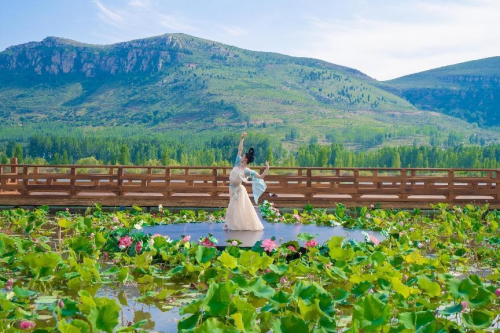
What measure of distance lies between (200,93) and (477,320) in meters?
139

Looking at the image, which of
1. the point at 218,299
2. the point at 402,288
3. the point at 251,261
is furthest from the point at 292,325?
the point at 251,261

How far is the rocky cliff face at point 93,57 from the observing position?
176250 mm

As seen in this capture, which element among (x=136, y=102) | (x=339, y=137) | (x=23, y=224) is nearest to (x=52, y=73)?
(x=136, y=102)

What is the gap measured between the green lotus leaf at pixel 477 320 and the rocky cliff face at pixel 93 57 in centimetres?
17027

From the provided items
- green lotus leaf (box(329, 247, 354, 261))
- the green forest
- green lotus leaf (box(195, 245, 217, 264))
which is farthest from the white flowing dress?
the green forest

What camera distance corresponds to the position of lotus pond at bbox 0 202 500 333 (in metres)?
4.79

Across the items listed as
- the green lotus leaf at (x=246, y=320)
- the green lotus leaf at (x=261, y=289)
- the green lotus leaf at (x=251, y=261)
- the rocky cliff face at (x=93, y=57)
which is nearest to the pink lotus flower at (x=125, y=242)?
the green lotus leaf at (x=251, y=261)

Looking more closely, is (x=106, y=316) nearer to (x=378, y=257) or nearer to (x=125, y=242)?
(x=378, y=257)

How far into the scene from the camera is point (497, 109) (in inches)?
6929

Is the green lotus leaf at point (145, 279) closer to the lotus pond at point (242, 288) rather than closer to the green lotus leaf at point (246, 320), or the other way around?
the lotus pond at point (242, 288)

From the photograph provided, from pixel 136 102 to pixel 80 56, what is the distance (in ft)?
145

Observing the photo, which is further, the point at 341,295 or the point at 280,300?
the point at 341,295

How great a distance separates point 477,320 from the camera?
16.8 ft

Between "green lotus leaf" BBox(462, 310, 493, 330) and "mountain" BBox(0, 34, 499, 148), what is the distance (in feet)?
382
